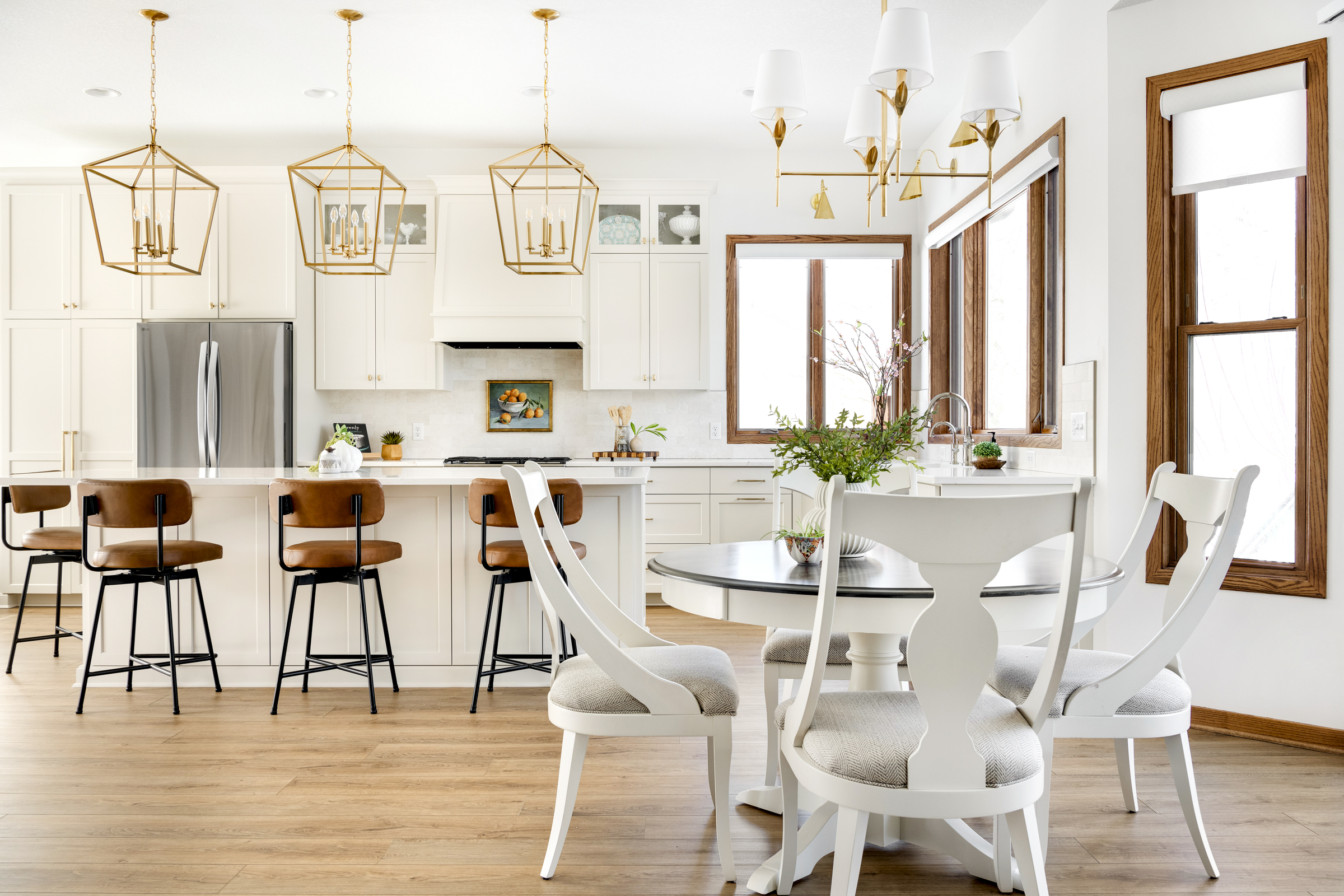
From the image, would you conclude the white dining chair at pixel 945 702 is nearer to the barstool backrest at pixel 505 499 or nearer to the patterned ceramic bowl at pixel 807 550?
the patterned ceramic bowl at pixel 807 550

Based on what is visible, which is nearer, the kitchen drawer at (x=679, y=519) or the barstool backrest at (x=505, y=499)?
the barstool backrest at (x=505, y=499)

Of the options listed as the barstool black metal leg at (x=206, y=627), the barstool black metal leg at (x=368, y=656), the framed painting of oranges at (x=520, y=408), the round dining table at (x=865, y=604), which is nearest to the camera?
the round dining table at (x=865, y=604)

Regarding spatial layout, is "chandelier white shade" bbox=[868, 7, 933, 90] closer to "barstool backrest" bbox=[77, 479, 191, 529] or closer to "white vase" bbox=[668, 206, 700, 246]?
"barstool backrest" bbox=[77, 479, 191, 529]

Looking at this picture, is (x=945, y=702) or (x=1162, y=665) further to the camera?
(x=1162, y=665)

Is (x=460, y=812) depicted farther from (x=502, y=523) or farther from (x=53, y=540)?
(x=53, y=540)

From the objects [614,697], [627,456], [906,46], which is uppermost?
[906,46]

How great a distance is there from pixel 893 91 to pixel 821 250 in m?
3.05

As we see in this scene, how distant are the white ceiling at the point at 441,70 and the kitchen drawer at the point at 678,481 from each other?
208 centimetres

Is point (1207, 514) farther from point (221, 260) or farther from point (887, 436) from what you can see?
point (221, 260)

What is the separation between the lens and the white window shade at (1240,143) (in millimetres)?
2779

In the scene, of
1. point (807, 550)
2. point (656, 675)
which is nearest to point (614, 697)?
point (656, 675)

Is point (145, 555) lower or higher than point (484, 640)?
higher

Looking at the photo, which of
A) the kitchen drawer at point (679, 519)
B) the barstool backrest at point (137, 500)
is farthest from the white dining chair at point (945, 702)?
the kitchen drawer at point (679, 519)

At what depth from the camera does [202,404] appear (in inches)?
A: 198
